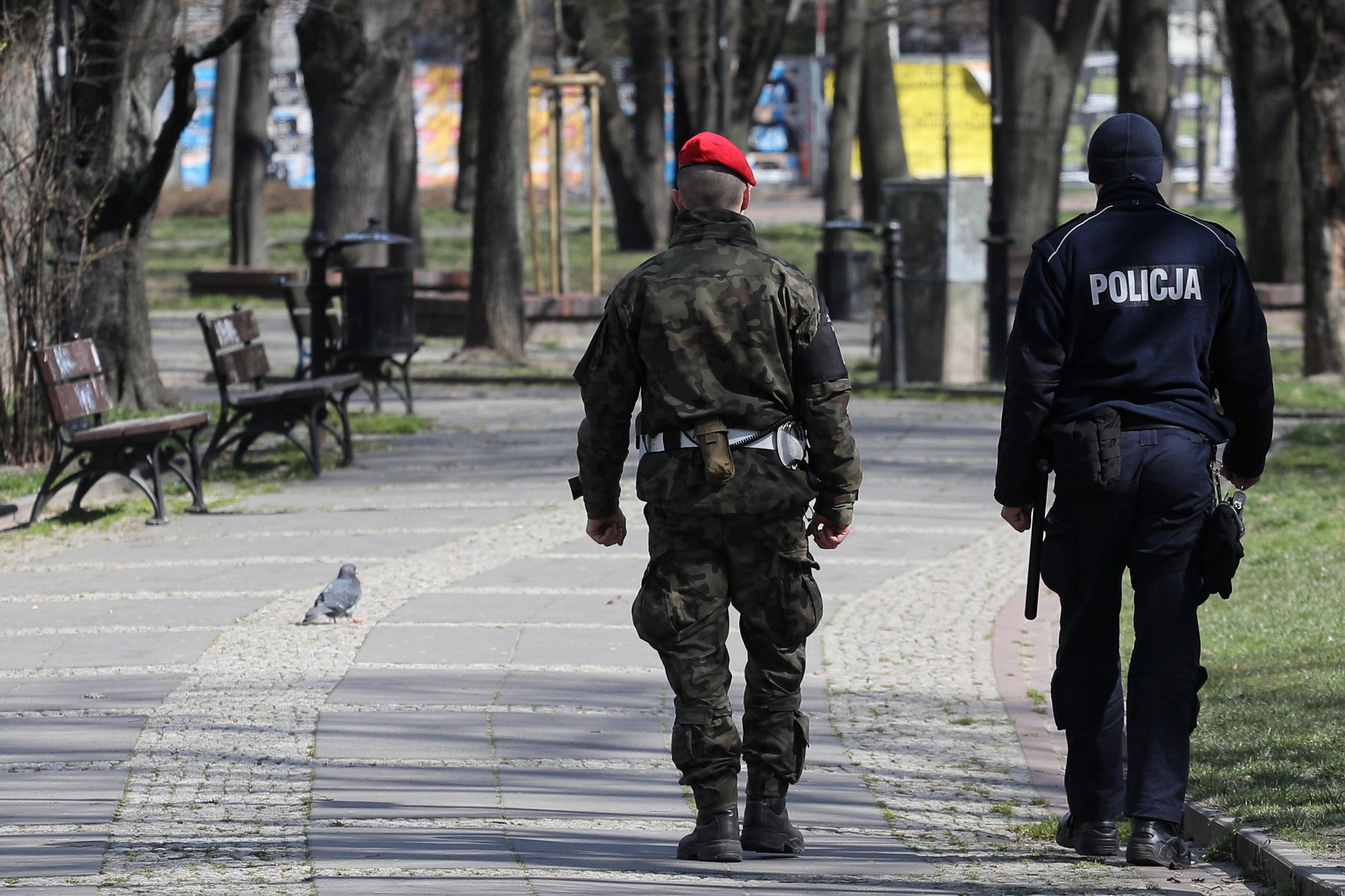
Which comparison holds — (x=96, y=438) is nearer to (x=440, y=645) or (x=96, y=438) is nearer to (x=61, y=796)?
(x=440, y=645)

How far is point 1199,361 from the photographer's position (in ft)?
15.3

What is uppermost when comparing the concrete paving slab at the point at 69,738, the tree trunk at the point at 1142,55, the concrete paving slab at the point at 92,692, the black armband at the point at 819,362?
the tree trunk at the point at 1142,55

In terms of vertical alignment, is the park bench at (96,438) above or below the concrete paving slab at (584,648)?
above

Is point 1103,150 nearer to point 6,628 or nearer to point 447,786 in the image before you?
point 447,786

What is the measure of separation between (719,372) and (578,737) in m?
1.88

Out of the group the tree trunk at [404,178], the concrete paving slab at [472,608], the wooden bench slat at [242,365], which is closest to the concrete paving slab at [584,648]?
the concrete paving slab at [472,608]

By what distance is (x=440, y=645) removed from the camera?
289 inches

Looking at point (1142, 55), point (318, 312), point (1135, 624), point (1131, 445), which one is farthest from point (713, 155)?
point (1142, 55)

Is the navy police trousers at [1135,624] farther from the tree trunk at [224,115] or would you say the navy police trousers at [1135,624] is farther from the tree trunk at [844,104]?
the tree trunk at [224,115]

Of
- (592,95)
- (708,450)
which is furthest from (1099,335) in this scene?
(592,95)

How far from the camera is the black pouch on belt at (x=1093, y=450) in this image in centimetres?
452

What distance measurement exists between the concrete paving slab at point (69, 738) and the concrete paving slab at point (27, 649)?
89cm

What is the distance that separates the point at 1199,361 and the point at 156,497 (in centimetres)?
689

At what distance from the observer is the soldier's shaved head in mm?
4637
